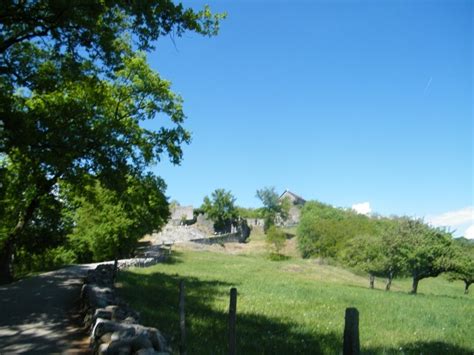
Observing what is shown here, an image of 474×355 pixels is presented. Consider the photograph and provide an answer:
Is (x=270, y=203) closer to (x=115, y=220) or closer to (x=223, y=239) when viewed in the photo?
(x=223, y=239)

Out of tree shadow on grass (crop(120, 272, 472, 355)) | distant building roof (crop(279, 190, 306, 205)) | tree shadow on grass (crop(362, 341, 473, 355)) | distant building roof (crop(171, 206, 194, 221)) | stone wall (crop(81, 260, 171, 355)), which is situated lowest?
tree shadow on grass (crop(362, 341, 473, 355))

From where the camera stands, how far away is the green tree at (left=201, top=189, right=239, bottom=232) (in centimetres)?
9719

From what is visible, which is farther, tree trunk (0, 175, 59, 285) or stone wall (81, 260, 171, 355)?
tree trunk (0, 175, 59, 285)

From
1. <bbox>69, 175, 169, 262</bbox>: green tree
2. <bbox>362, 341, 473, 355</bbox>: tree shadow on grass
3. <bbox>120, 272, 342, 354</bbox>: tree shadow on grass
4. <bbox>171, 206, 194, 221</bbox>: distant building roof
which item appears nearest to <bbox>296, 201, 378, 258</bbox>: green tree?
<bbox>171, 206, 194, 221</bbox>: distant building roof

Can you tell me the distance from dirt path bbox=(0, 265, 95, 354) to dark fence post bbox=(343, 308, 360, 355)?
7077 mm

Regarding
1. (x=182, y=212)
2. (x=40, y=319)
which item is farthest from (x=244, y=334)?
(x=182, y=212)

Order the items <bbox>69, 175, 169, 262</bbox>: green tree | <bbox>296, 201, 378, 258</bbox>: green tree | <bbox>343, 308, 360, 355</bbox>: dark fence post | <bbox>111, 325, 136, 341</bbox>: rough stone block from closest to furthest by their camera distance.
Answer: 1. <bbox>343, 308, 360, 355</bbox>: dark fence post
2. <bbox>111, 325, 136, 341</bbox>: rough stone block
3. <bbox>69, 175, 169, 262</bbox>: green tree
4. <bbox>296, 201, 378, 258</bbox>: green tree

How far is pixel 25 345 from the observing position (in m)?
9.43

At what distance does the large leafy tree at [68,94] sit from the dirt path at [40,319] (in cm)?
462

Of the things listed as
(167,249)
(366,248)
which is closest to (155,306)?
(366,248)

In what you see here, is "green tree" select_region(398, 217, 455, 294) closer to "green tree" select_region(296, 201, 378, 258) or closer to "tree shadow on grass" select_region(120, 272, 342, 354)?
"tree shadow on grass" select_region(120, 272, 342, 354)

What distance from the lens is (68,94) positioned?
68.7 ft

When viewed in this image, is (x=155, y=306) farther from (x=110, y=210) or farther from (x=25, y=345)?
(x=110, y=210)

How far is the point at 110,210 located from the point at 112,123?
12322 millimetres
